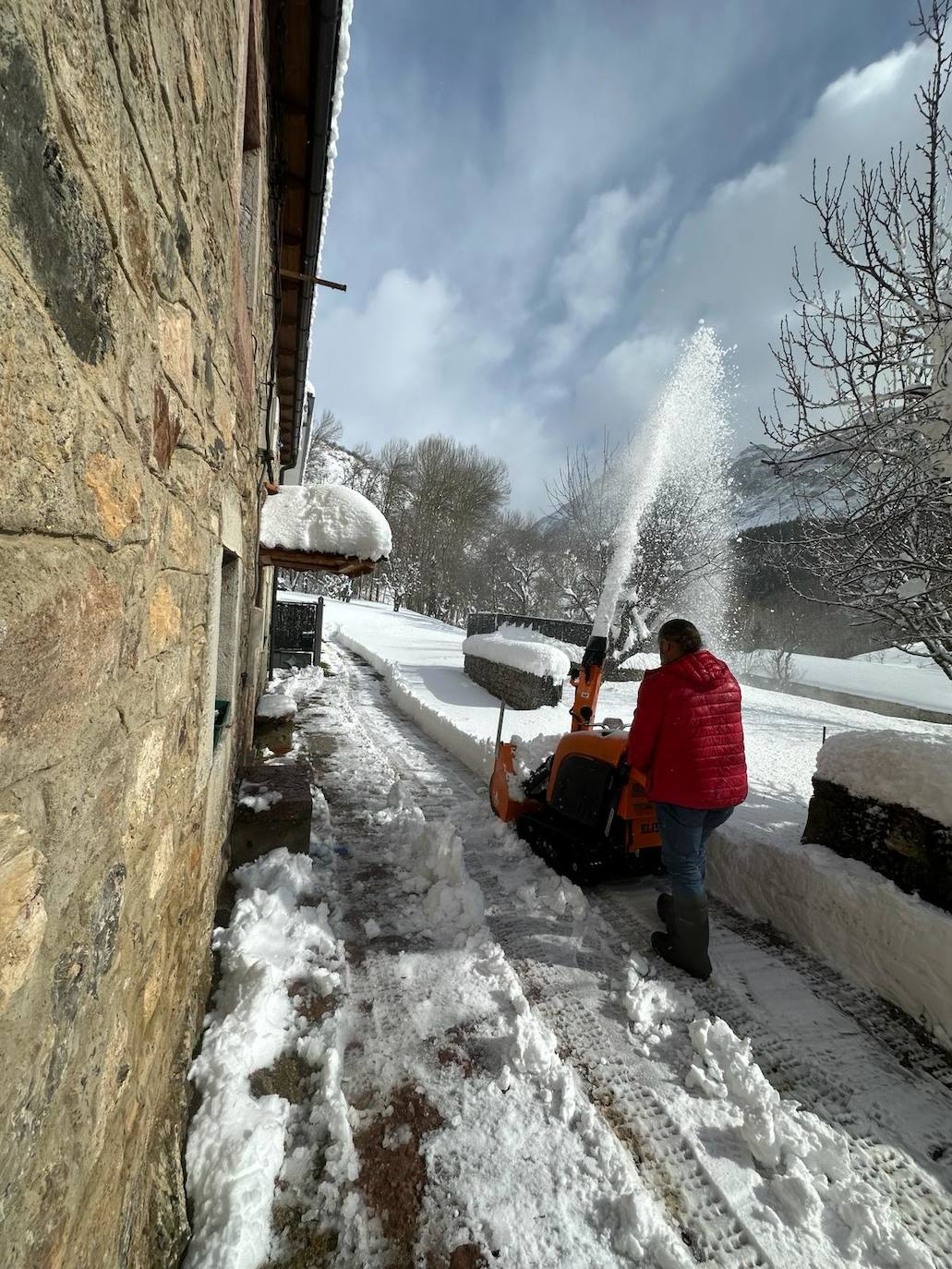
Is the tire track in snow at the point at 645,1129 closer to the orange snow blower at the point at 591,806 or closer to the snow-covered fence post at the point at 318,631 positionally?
the orange snow blower at the point at 591,806

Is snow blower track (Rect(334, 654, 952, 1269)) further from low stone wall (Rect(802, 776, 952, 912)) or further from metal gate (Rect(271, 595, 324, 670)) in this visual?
metal gate (Rect(271, 595, 324, 670))

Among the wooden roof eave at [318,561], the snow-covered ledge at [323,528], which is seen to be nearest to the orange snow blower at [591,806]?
the snow-covered ledge at [323,528]

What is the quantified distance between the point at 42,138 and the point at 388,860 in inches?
162

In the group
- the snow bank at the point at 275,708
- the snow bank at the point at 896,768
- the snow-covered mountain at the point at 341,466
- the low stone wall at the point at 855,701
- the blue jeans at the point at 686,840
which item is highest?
the snow-covered mountain at the point at 341,466

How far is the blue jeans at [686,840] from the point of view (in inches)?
121

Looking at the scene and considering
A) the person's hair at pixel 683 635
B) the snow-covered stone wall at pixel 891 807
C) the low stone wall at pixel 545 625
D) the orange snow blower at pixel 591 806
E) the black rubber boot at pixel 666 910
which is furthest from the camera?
the low stone wall at pixel 545 625

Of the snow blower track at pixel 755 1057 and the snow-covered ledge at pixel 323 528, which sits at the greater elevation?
the snow-covered ledge at pixel 323 528

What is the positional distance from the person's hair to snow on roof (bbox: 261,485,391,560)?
3062 mm

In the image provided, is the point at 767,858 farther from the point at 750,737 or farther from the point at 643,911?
the point at 750,737

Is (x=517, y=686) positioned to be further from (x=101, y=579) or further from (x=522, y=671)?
→ (x=101, y=579)

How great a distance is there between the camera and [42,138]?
Answer: 0.67 m

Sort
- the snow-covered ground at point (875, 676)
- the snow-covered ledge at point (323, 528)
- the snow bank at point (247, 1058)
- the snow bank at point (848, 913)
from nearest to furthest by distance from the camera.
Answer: the snow bank at point (247, 1058), the snow bank at point (848, 913), the snow-covered ledge at point (323, 528), the snow-covered ground at point (875, 676)

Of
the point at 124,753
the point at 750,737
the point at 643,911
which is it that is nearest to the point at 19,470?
the point at 124,753

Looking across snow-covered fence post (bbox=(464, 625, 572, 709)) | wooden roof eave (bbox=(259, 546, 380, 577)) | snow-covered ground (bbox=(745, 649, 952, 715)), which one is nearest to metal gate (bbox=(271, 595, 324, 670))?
snow-covered fence post (bbox=(464, 625, 572, 709))
